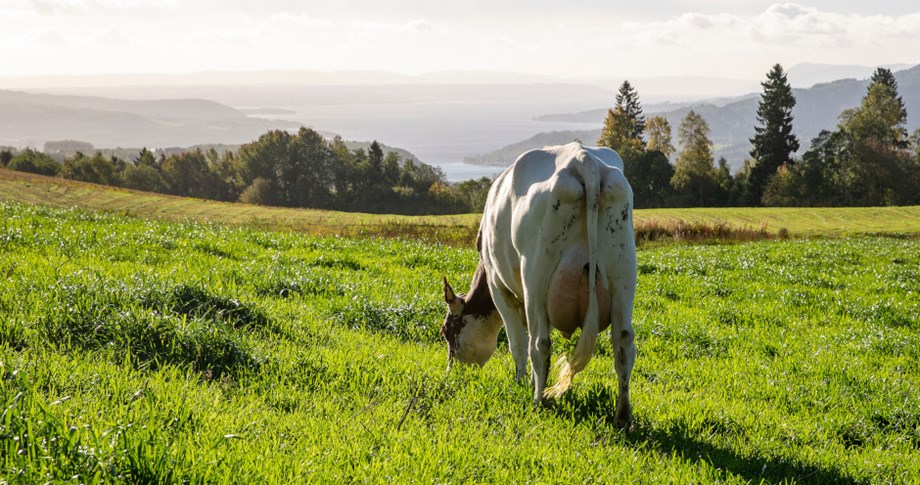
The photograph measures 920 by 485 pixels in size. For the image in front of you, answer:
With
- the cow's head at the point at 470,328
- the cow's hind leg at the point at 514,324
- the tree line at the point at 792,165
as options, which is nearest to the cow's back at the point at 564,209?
the cow's hind leg at the point at 514,324

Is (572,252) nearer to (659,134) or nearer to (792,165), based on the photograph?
(792,165)

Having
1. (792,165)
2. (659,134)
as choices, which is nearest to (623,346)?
(792,165)

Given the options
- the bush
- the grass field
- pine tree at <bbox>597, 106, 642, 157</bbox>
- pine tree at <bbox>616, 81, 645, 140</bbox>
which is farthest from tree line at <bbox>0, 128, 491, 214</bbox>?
the grass field

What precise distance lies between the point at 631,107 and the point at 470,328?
12196cm

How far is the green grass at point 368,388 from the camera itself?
14.2 ft

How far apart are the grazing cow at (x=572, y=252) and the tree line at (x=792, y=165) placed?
312ft

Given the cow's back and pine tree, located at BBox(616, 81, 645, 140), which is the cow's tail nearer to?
the cow's back

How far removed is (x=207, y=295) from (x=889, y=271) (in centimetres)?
1826

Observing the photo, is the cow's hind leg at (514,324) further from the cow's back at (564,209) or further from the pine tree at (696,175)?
the pine tree at (696,175)

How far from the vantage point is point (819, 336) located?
10820mm

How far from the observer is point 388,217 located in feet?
197

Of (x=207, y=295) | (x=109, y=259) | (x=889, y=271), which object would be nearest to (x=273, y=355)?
(x=207, y=295)

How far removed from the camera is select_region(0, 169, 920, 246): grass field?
46.3m

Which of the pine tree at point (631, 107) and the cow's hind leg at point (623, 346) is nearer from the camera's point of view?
the cow's hind leg at point (623, 346)
